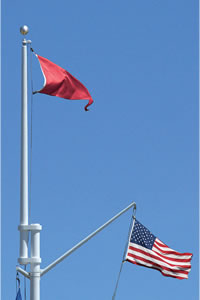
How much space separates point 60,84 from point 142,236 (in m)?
5.65

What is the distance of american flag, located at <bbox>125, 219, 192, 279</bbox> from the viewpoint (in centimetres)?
2261

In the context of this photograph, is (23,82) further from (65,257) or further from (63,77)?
(65,257)

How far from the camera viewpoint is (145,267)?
2262cm

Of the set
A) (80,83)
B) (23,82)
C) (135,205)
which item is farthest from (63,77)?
(135,205)

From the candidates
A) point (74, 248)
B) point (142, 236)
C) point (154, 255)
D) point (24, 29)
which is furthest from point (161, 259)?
point (24, 29)

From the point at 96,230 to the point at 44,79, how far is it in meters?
4.13

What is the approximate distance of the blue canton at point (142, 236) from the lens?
899 inches

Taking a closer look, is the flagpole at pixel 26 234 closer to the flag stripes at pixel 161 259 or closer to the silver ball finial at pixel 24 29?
the silver ball finial at pixel 24 29

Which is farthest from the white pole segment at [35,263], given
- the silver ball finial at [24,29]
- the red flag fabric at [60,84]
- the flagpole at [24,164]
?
the silver ball finial at [24,29]

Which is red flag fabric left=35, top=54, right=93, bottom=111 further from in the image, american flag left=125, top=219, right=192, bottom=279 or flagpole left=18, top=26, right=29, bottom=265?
american flag left=125, top=219, right=192, bottom=279

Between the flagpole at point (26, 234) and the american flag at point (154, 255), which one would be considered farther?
the american flag at point (154, 255)

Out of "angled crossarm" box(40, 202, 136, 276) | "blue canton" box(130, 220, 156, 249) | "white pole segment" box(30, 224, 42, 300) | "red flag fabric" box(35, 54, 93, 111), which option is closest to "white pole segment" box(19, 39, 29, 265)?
"white pole segment" box(30, 224, 42, 300)

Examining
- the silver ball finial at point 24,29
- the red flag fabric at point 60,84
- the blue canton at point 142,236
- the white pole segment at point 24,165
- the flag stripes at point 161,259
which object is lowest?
the flag stripes at point 161,259

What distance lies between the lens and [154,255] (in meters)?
22.7
